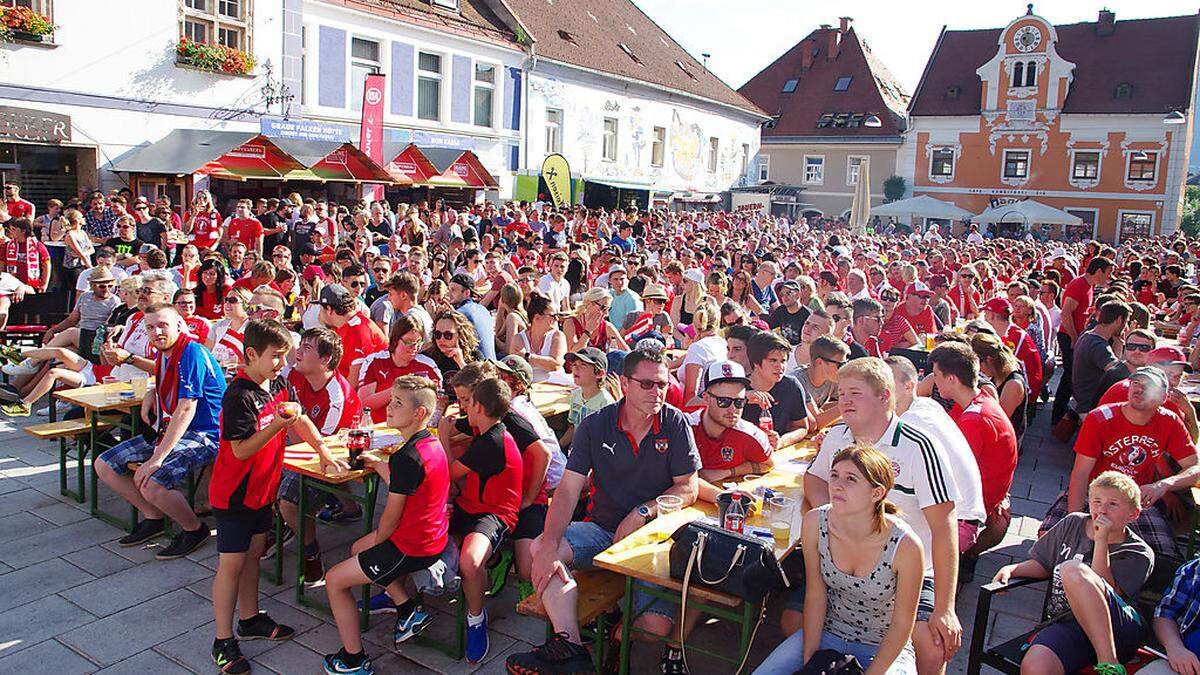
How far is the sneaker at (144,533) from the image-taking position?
18.2 feet

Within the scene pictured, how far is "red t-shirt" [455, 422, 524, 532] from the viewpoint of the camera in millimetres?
4551

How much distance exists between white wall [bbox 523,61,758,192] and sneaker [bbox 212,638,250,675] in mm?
21654

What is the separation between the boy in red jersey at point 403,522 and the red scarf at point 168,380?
5.70 feet

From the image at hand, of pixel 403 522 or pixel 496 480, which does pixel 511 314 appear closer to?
pixel 496 480

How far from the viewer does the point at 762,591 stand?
3.56 metres

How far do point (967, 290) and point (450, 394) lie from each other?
8.48m

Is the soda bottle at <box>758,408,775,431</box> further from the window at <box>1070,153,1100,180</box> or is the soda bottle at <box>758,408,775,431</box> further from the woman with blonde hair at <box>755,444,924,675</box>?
the window at <box>1070,153,1100,180</box>

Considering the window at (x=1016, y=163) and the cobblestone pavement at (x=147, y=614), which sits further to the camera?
the window at (x=1016, y=163)

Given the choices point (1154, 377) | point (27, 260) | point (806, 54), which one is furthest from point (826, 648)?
point (806, 54)

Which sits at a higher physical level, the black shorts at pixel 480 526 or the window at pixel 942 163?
the window at pixel 942 163

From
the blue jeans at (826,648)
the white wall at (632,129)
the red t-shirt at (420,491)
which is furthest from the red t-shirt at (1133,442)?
the white wall at (632,129)

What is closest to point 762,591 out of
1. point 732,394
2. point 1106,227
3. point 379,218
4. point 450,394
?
point 732,394

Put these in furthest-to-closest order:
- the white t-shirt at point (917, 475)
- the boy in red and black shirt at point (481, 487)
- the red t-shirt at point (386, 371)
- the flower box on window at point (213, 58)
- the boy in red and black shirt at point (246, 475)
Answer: the flower box on window at point (213, 58)
the red t-shirt at point (386, 371)
the boy in red and black shirt at point (481, 487)
the boy in red and black shirt at point (246, 475)
the white t-shirt at point (917, 475)

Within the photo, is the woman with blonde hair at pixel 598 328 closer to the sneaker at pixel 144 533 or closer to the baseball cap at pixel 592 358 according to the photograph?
the baseball cap at pixel 592 358
